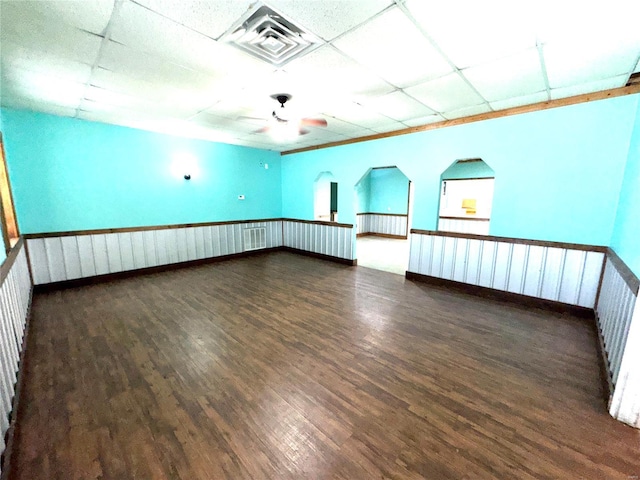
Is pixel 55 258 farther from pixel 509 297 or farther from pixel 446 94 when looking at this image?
pixel 509 297

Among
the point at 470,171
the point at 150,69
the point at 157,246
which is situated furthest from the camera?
the point at 470,171

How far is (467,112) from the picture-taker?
3.82m

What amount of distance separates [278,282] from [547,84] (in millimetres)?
4545

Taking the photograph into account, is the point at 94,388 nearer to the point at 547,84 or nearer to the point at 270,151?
the point at 547,84

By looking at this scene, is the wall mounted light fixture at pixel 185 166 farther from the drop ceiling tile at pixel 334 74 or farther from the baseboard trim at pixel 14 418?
the drop ceiling tile at pixel 334 74

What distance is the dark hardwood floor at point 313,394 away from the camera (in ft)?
4.96

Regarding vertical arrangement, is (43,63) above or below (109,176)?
above

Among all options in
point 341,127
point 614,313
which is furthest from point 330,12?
point 614,313

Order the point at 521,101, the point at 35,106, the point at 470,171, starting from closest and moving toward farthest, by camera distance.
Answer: the point at 521,101 → the point at 35,106 → the point at 470,171

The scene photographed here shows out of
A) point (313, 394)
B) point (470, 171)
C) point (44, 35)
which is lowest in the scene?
point (313, 394)

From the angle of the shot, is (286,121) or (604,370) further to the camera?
(286,121)

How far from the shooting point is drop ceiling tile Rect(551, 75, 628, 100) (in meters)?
2.73

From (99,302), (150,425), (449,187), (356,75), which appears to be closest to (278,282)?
(99,302)

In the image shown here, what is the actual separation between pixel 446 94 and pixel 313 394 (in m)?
3.56
